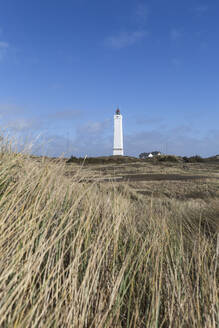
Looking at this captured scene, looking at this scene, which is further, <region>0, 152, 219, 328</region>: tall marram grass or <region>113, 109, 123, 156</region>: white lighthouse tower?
<region>113, 109, 123, 156</region>: white lighthouse tower

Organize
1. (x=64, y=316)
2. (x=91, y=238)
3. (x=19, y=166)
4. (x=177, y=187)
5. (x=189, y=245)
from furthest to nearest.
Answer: (x=177, y=187) → (x=19, y=166) → (x=189, y=245) → (x=91, y=238) → (x=64, y=316)

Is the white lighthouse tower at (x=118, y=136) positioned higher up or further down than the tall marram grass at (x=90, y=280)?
higher up

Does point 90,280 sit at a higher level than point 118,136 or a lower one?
lower

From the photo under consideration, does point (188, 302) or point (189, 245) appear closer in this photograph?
point (188, 302)

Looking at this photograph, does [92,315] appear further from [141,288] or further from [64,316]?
[141,288]

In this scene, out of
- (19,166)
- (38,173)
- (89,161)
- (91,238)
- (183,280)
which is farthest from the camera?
(89,161)

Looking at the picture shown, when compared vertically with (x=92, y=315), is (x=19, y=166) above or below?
above

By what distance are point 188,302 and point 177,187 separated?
29.8 feet

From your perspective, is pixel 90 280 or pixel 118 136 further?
pixel 118 136

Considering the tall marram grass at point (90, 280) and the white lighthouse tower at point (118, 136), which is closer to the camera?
the tall marram grass at point (90, 280)

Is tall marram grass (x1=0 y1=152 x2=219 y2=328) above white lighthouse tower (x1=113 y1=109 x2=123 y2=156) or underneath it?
underneath

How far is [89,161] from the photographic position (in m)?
26.5

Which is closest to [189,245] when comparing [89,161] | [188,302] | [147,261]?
[147,261]

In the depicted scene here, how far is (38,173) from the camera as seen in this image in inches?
104
